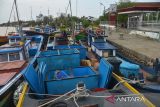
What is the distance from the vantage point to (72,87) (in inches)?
232

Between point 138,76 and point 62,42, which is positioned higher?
point 62,42

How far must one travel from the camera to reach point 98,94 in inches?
189

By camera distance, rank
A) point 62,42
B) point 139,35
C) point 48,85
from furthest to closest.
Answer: point 139,35 → point 62,42 → point 48,85

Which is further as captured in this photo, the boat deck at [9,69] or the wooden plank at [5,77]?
the boat deck at [9,69]

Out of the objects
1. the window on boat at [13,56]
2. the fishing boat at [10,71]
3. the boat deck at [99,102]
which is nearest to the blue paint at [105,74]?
the boat deck at [99,102]

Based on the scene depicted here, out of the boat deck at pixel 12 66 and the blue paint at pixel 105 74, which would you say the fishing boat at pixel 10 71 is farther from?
the blue paint at pixel 105 74

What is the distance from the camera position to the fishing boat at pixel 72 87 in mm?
4465

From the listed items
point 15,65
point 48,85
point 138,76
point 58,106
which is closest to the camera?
point 58,106

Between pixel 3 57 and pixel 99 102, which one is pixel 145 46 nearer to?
pixel 3 57

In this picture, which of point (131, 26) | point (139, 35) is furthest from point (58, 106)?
point (131, 26)

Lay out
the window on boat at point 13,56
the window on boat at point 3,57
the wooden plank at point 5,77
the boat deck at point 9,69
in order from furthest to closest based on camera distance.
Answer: the window on boat at point 13,56, the window on boat at point 3,57, the boat deck at point 9,69, the wooden plank at point 5,77

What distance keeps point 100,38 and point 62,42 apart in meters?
3.13

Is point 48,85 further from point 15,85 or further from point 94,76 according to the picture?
point 15,85

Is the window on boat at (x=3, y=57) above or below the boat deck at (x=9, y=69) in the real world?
above
